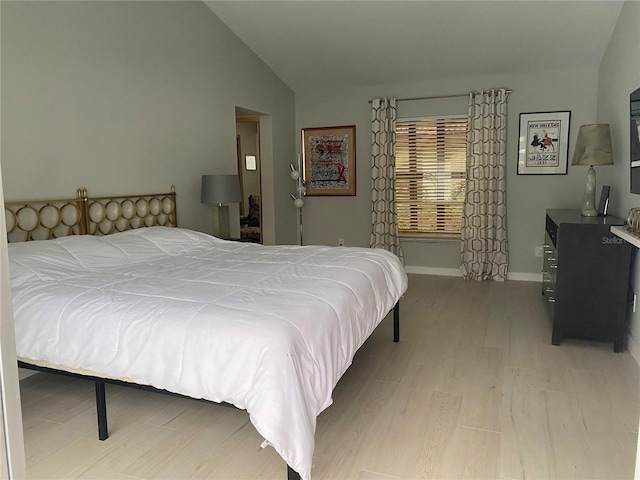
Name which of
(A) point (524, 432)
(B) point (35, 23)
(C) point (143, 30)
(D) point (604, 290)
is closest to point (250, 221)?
(C) point (143, 30)

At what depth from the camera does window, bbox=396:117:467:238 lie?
18.6 feet

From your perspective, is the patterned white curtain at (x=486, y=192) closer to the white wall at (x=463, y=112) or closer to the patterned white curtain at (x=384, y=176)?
the white wall at (x=463, y=112)

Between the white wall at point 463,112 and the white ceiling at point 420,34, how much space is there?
180 mm

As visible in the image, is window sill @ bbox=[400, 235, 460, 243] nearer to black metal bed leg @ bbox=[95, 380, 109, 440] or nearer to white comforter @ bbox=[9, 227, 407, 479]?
white comforter @ bbox=[9, 227, 407, 479]

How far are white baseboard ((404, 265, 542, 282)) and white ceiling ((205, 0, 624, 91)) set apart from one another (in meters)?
2.30

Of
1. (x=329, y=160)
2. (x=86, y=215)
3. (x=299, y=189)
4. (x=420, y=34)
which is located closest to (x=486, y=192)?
(x=420, y=34)

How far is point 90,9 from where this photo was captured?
331 centimetres

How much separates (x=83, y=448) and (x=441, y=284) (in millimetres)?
4028

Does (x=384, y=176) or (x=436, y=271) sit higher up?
(x=384, y=176)

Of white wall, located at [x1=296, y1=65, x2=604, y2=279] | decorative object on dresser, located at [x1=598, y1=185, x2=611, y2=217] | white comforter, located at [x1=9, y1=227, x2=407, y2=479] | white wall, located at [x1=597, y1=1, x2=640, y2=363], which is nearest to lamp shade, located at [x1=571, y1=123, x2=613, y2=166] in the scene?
white wall, located at [x1=597, y1=1, x2=640, y2=363]

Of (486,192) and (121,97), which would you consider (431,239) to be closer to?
(486,192)

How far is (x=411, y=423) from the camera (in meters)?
2.30

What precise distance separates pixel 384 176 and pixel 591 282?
302 centimetres

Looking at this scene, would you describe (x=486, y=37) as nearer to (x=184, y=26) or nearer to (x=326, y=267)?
(x=184, y=26)
